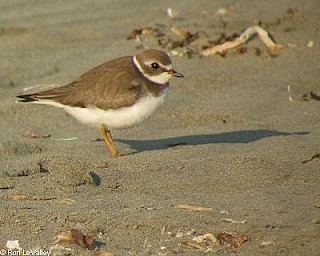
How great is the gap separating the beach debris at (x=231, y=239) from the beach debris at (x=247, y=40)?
14.5 feet

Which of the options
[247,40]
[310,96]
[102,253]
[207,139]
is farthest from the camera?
[247,40]

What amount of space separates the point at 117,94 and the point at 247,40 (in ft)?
9.30

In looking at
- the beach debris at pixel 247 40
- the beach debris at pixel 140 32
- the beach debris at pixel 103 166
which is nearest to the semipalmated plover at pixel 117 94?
the beach debris at pixel 103 166

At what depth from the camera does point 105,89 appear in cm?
662

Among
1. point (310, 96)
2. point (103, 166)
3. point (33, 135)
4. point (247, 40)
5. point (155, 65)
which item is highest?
point (155, 65)

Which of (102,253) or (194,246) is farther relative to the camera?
(194,246)

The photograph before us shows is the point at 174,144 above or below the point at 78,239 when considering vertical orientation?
below

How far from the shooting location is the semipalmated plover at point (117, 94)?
6.54 metres

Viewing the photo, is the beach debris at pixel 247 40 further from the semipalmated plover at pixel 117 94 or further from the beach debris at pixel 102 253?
the beach debris at pixel 102 253

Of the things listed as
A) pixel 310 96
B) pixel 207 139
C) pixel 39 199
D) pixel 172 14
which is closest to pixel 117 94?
pixel 207 139

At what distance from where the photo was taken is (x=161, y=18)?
991 cm

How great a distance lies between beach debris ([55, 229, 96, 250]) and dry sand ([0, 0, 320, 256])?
3 centimetres

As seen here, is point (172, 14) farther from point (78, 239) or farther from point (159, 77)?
point (78, 239)

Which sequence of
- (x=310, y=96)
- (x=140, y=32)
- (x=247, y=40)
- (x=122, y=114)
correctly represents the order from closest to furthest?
1. (x=122, y=114)
2. (x=310, y=96)
3. (x=247, y=40)
4. (x=140, y=32)
